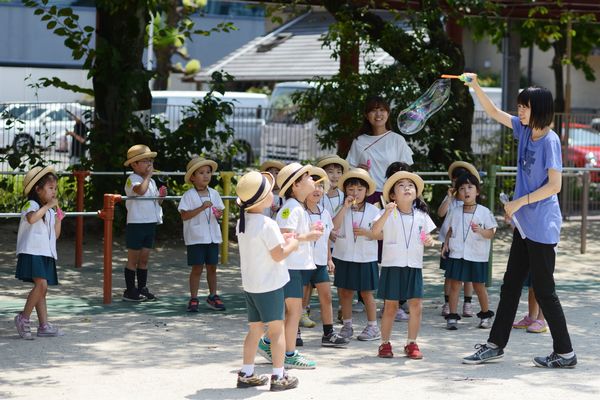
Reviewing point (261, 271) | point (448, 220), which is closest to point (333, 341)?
point (261, 271)

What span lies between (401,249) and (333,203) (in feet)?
3.71

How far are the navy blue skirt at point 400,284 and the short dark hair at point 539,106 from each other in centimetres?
132

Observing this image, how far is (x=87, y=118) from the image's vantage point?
14758mm

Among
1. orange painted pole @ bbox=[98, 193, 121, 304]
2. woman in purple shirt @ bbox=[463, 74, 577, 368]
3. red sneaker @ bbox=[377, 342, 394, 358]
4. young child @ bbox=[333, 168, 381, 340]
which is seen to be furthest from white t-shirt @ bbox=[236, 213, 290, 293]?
orange painted pole @ bbox=[98, 193, 121, 304]

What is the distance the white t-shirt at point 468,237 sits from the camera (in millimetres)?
9266

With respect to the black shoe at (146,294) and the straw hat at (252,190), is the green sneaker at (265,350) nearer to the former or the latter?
the straw hat at (252,190)

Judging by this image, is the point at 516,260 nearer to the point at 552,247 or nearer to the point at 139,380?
the point at 552,247

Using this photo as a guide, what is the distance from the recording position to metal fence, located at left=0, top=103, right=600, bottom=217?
594 inches

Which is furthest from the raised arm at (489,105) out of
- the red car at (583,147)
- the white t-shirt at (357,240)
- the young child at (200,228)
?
the red car at (583,147)

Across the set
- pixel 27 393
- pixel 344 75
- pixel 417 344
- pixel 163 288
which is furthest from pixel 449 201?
pixel 344 75

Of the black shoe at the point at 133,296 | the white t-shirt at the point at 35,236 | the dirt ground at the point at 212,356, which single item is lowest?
the dirt ground at the point at 212,356

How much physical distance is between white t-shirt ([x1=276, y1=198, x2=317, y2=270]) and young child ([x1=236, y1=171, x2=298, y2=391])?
1.42 ft

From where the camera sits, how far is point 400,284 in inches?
316

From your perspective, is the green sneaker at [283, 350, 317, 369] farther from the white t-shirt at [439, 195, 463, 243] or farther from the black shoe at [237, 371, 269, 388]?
the white t-shirt at [439, 195, 463, 243]
